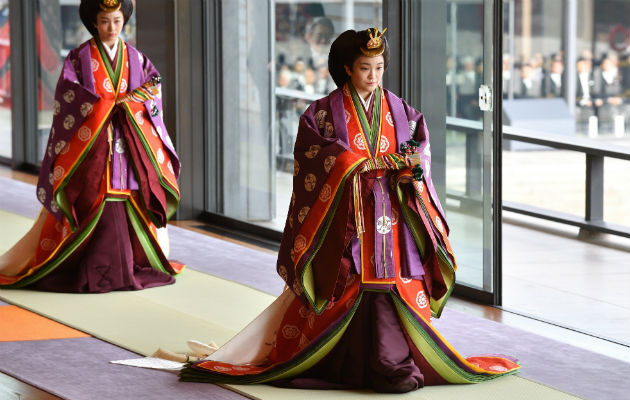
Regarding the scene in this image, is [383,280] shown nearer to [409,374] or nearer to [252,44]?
[409,374]

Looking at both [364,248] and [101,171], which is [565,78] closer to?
[101,171]

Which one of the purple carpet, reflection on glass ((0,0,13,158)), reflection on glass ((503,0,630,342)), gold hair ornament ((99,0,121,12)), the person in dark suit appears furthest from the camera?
the person in dark suit

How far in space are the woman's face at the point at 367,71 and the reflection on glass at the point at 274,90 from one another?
2.75 metres

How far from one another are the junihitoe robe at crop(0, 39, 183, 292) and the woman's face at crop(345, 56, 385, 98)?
1.93 metres

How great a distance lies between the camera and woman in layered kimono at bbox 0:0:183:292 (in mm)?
5984

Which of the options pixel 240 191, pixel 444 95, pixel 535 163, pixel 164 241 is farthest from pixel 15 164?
pixel 535 163

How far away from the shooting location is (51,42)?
34.2 feet

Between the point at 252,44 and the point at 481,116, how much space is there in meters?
2.40

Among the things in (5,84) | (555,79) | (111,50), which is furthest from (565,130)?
(111,50)

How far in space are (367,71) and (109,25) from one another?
2.05m

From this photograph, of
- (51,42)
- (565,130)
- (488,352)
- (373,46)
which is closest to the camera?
(373,46)

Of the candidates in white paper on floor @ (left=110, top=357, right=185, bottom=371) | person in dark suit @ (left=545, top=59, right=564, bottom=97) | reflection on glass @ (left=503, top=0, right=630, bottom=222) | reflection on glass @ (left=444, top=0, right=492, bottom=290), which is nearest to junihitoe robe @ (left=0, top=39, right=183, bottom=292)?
white paper on floor @ (left=110, top=357, right=185, bottom=371)

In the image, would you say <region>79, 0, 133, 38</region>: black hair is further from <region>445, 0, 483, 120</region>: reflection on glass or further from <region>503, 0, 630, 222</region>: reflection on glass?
<region>503, 0, 630, 222</region>: reflection on glass

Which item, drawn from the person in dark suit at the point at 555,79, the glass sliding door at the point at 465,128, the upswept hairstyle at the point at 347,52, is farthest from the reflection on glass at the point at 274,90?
the person in dark suit at the point at 555,79
